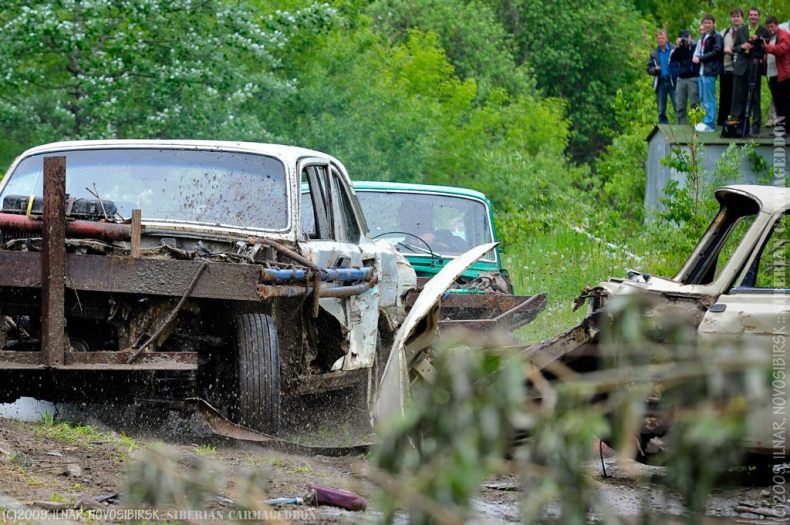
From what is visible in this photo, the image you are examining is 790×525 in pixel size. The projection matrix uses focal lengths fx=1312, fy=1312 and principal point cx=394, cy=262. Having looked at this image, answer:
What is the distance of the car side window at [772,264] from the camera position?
6.69m

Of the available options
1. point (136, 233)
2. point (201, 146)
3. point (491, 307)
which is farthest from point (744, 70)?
point (136, 233)

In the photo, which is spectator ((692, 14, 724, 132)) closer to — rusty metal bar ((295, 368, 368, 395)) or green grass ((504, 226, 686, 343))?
green grass ((504, 226, 686, 343))

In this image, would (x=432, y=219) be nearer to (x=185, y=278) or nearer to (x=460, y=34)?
(x=185, y=278)

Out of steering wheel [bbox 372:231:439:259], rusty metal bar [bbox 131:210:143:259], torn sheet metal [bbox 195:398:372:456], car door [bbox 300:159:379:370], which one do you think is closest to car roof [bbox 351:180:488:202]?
steering wheel [bbox 372:231:439:259]

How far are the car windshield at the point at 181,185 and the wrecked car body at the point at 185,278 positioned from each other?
10mm

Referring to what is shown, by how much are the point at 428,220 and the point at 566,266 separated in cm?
513

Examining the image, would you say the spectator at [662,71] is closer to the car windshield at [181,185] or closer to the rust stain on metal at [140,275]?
the car windshield at [181,185]

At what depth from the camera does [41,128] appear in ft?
68.4

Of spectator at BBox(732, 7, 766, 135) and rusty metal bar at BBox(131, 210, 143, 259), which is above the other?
spectator at BBox(732, 7, 766, 135)

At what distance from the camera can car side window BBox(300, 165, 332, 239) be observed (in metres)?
8.84

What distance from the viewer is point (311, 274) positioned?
7652mm

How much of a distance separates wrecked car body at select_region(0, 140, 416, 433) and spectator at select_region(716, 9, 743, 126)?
32.4 feet

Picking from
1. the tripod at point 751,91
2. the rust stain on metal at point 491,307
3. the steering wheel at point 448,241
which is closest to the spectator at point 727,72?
the tripod at point 751,91

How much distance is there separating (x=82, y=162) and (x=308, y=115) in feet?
51.3
